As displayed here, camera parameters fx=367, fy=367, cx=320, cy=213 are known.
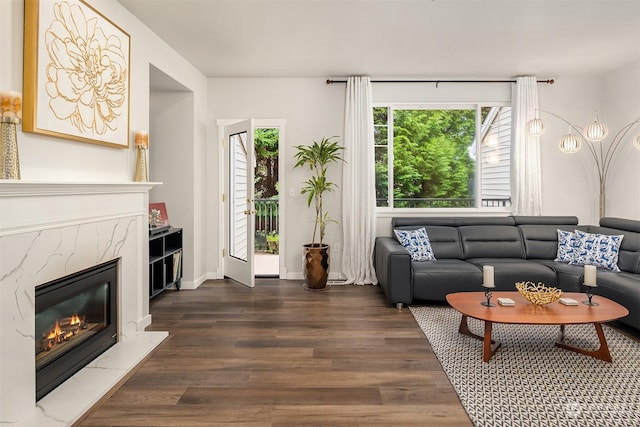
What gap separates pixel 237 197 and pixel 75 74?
2.73 meters

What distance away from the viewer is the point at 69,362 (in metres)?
2.34

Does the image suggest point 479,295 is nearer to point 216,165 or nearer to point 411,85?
point 411,85

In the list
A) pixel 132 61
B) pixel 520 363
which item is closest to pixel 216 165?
pixel 132 61

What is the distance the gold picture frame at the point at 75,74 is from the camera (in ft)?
6.81

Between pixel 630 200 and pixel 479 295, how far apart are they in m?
2.98

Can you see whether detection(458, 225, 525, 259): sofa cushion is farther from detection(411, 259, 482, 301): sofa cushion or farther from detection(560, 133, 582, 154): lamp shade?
detection(560, 133, 582, 154): lamp shade

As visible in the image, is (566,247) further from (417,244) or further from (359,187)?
(359,187)

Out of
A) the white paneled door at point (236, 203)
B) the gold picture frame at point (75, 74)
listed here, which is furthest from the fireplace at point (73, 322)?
the white paneled door at point (236, 203)

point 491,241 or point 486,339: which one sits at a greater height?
point 491,241

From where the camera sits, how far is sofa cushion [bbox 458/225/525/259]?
443 centimetres

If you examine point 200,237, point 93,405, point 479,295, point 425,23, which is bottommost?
point 93,405

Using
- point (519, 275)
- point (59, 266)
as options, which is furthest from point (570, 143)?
point (59, 266)

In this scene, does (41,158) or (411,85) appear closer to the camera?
(41,158)

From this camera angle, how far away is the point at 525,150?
4828 millimetres
